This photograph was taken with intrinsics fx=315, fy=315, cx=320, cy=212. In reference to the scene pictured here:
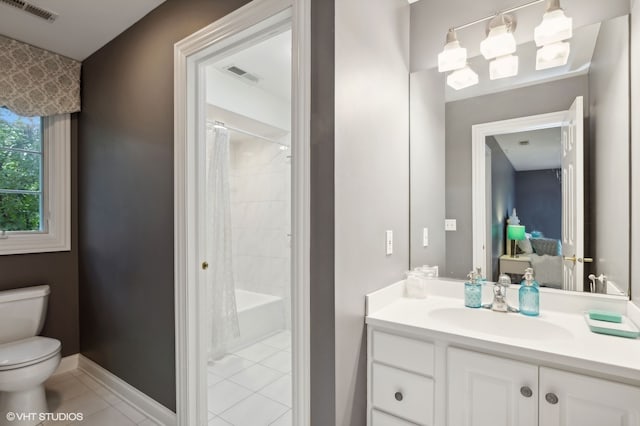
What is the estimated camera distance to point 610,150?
4.23 ft

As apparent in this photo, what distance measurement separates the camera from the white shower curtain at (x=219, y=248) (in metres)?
2.82

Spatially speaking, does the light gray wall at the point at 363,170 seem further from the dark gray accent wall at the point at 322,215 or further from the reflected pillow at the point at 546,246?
the reflected pillow at the point at 546,246

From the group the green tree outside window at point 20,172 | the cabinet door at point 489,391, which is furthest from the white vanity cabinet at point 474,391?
the green tree outside window at point 20,172

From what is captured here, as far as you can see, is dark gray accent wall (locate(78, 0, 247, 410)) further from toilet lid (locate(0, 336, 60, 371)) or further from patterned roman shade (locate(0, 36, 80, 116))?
toilet lid (locate(0, 336, 60, 371))

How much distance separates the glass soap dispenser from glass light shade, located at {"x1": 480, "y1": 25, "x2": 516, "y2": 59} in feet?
3.41

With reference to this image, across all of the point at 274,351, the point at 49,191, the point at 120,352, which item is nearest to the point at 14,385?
the point at 120,352

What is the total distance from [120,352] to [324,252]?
1852 mm

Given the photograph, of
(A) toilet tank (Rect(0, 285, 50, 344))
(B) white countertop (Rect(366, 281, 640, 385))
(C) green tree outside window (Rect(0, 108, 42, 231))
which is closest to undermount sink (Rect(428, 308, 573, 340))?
(B) white countertop (Rect(366, 281, 640, 385))

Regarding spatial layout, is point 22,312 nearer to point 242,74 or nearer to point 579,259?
point 242,74

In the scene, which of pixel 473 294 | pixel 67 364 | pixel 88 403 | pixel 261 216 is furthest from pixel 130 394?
pixel 473 294

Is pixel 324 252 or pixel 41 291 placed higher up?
pixel 324 252

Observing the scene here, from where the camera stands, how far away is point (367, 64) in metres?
1.41

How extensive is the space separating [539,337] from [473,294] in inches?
11.4

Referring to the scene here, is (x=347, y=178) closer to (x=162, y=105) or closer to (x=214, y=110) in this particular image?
(x=162, y=105)
